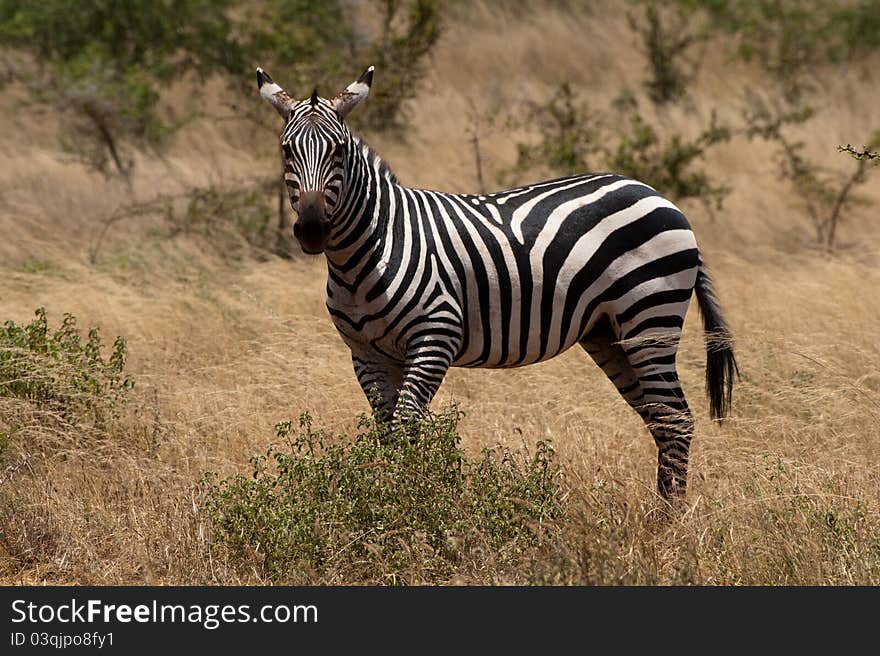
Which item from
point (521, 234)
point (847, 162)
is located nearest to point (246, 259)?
point (521, 234)

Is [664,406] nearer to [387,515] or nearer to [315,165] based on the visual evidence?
Answer: [387,515]

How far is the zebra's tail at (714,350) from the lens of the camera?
239 inches

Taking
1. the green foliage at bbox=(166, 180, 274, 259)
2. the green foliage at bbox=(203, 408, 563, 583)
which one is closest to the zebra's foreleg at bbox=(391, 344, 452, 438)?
the green foliage at bbox=(203, 408, 563, 583)

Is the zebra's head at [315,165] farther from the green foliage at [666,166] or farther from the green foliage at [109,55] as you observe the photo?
the green foliage at [109,55]

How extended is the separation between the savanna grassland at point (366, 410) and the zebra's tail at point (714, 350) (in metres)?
0.22

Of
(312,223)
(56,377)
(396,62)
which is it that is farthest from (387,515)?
(396,62)

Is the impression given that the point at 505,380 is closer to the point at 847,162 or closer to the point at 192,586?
the point at 192,586

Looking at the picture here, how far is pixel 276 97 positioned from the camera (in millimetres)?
5480

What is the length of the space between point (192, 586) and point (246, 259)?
6.14m

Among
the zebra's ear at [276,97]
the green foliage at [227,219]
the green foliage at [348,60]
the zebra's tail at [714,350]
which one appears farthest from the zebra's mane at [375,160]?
the green foliage at [348,60]

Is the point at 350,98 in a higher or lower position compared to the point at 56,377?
higher

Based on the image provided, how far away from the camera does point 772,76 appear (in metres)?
22.4

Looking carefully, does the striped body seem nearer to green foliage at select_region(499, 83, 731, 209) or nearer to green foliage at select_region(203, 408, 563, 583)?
green foliage at select_region(203, 408, 563, 583)

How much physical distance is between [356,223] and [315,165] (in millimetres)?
442
